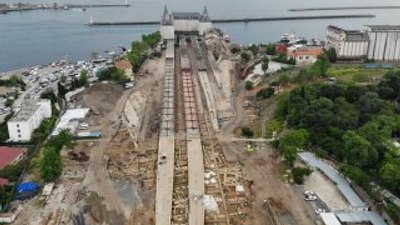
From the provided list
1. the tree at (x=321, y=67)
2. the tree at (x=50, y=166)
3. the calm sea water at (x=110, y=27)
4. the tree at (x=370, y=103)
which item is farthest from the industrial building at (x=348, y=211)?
the calm sea water at (x=110, y=27)

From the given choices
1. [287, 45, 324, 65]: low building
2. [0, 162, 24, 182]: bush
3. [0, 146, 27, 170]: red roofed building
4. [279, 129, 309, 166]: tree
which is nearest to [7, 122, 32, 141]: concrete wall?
[0, 146, 27, 170]: red roofed building

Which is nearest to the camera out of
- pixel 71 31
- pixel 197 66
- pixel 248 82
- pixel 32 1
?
pixel 248 82

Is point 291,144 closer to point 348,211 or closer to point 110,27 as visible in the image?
point 348,211

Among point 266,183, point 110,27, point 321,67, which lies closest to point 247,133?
point 266,183

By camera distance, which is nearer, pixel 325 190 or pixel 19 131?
pixel 325 190

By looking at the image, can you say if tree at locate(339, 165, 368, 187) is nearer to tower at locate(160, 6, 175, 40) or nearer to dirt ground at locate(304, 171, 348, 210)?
dirt ground at locate(304, 171, 348, 210)

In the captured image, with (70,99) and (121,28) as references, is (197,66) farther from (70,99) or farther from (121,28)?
(121,28)

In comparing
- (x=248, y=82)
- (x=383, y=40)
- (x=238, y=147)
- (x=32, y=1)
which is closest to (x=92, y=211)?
(x=238, y=147)
